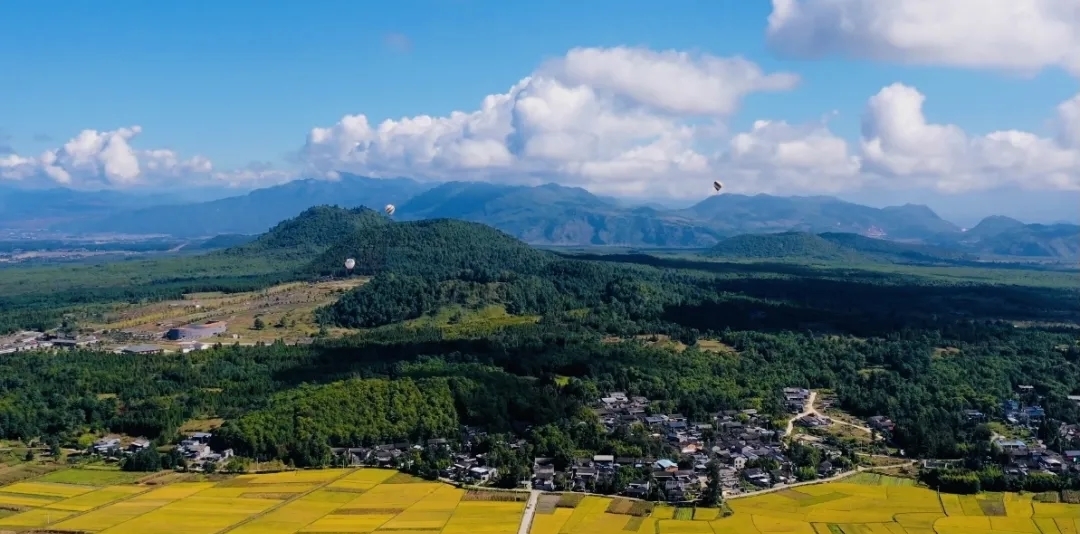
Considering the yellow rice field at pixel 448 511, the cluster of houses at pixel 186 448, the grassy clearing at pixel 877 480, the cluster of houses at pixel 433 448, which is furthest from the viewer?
the cluster of houses at pixel 186 448

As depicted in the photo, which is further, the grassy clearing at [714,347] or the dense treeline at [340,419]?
the grassy clearing at [714,347]

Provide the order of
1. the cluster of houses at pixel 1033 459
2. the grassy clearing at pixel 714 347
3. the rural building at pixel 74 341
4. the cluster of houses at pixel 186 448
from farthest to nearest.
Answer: the rural building at pixel 74 341
the grassy clearing at pixel 714 347
the cluster of houses at pixel 186 448
the cluster of houses at pixel 1033 459

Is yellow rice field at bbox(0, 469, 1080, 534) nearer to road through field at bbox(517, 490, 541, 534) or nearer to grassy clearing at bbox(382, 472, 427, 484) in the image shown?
grassy clearing at bbox(382, 472, 427, 484)

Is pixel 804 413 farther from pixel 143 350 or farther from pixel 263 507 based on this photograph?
pixel 143 350

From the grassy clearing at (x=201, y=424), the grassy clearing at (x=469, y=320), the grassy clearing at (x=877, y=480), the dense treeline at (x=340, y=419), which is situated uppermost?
the grassy clearing at (x=469, y=320)

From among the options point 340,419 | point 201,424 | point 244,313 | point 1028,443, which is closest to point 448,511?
point 340,419

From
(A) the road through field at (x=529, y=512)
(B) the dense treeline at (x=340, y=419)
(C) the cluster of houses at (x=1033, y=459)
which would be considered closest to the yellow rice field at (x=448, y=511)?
(A) the road through field at (x=529, y=512)

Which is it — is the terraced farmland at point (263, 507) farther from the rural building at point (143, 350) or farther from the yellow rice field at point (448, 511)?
the rural building at point (143, 350)

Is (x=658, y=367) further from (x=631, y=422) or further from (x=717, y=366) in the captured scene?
(x=631, y=422)
